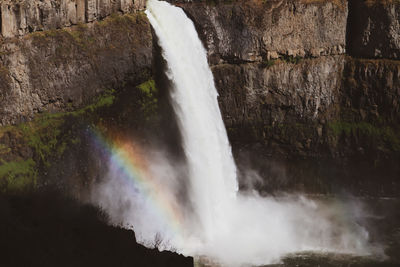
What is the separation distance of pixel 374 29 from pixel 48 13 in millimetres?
17803

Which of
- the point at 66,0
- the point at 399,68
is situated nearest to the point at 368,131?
the point at 399,68

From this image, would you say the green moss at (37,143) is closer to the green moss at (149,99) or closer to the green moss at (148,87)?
the green moss at (149,99)

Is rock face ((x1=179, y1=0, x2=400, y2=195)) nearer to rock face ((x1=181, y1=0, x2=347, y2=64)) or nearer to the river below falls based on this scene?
rock face ((x1=181, y1=0, x2=347, y2=64))

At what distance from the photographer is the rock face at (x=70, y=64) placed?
20913mm

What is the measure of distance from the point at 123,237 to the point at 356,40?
74.0ft

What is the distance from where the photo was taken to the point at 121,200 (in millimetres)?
24234

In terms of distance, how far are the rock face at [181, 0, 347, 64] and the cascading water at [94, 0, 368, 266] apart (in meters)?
1.56

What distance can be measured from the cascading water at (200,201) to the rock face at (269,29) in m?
1.56

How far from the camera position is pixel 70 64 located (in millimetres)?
22906

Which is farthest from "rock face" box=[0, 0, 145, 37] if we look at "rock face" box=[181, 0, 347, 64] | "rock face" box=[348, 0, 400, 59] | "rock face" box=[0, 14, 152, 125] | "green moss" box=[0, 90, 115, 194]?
"rock face" box=[348, 0, 400, 59]

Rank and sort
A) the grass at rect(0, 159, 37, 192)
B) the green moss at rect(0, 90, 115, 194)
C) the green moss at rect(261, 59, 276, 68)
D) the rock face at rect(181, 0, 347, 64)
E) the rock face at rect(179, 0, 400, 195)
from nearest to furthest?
the grass at rect(0, 159, 37, 192)
the green moss at rect(0, 90, 115, 194)
the rock face at rect(181, 0, 347, 64)
the rock face at rect(179, 0, 400, 195)
the green moss at rect(261, 59, 276, 68)

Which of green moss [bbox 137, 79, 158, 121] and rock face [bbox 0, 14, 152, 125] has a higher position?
rock face [bbox 0, 14, 152, 125]

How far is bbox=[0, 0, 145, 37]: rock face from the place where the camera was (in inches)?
822

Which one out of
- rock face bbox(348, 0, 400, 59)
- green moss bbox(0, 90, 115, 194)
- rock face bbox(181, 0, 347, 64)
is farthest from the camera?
rock face bbox(348, 0, 400, 59)
